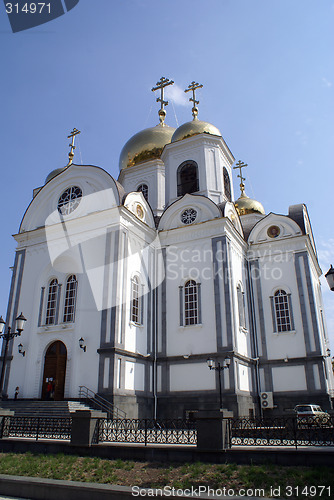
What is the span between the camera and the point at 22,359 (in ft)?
57.6

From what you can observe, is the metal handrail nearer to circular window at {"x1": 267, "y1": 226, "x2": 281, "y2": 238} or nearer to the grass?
the grass

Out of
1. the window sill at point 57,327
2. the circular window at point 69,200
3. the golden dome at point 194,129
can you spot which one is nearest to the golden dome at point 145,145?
the golden dome at point 194,129

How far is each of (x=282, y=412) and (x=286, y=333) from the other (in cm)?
361

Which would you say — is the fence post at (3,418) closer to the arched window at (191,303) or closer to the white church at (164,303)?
the white church at (164,303)

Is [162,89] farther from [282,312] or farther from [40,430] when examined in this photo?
[40,430]

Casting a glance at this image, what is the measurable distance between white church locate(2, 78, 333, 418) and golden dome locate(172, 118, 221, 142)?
1563 mm

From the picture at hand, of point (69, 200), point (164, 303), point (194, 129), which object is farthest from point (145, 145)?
point (164, 303)

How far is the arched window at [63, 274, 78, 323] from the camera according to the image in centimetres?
1756

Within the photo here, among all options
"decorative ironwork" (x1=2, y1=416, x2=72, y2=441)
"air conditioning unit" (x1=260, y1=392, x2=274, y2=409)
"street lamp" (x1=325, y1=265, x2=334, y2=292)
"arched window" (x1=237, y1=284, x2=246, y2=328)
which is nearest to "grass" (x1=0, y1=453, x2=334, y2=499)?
"decorative ironwork" (x1=2, y1=416, x2=72, y2=441)

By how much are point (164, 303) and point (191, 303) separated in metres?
1.32

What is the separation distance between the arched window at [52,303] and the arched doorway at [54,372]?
46.5 inches

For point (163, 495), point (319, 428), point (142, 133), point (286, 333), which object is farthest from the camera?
point (142, 133)

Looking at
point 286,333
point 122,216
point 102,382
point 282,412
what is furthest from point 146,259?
point 282,412

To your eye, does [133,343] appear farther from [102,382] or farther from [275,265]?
[275,265]
